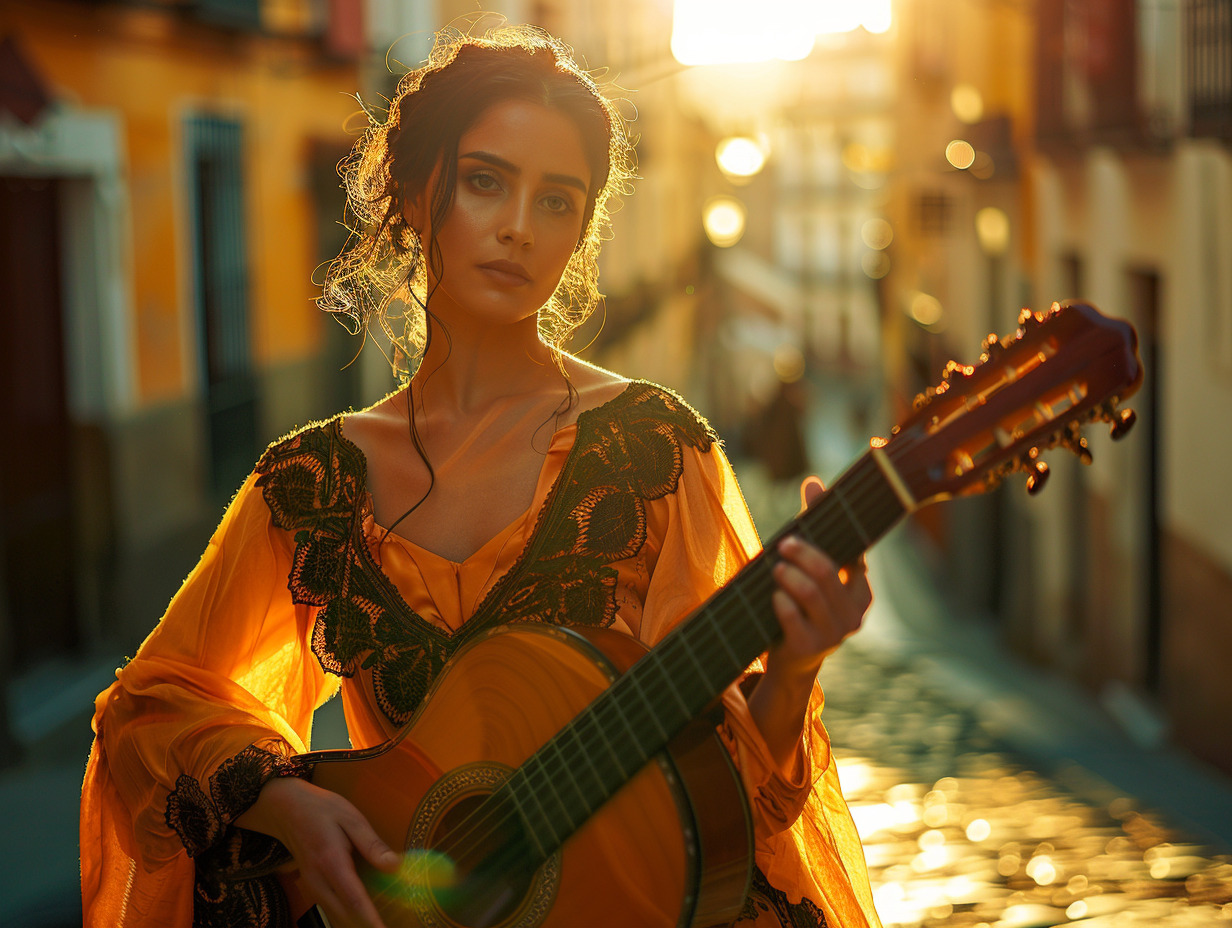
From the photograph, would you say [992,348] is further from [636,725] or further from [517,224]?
[517,224]

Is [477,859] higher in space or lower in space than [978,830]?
higher

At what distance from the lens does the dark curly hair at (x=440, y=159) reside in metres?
2.09

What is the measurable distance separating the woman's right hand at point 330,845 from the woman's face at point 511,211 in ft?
2.28

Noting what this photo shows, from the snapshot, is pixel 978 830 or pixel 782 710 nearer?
pixel 782 710

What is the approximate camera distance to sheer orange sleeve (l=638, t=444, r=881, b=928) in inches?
76.6

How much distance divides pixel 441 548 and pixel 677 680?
1.61ft

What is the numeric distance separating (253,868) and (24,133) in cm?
674

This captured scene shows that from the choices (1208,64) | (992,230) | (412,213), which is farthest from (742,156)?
(412,213)

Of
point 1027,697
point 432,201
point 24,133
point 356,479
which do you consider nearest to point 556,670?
point 356,479

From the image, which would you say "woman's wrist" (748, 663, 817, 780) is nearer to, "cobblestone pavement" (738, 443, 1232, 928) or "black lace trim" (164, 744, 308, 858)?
"black lace trim" (164, 744, 308, 858)

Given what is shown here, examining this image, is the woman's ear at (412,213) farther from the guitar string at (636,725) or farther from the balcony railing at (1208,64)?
the balcony railing at (1208,64)

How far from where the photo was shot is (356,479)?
2.16m

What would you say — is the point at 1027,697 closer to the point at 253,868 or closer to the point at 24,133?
the point at 24,133

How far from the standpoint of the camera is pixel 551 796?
180 centimetres
